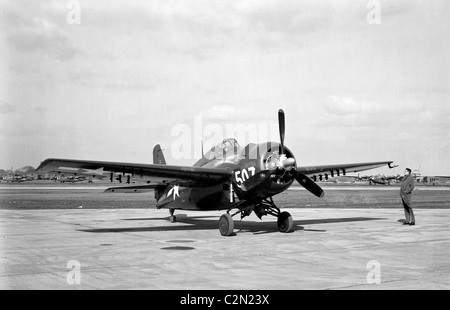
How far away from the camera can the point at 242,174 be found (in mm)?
15914

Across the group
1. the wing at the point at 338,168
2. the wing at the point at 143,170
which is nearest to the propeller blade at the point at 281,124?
the wing at the point at 143,170

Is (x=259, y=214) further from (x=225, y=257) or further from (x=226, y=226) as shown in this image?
(x=225, y=257)

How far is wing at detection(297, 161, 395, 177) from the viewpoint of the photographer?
19.3 m

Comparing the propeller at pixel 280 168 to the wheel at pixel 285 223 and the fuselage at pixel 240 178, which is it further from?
the wheel at pixel 285 223

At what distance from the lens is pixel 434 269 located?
9477 mm

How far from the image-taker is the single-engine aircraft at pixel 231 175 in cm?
1509

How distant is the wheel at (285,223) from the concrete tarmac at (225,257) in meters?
0.27

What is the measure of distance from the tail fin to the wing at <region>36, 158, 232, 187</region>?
21.3 feet

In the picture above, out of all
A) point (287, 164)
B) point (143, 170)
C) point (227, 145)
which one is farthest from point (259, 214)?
point (143, 170)

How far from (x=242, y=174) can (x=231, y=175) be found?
0.59m

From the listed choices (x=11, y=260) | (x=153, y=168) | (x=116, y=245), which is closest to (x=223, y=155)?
(x=153, y=168)

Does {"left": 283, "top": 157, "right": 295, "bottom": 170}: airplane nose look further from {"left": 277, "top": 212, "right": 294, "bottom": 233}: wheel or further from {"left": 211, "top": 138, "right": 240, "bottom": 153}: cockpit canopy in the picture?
{"left": 211, "top": 138, "right": 240, "bottom": 153}: cockpit canopy
